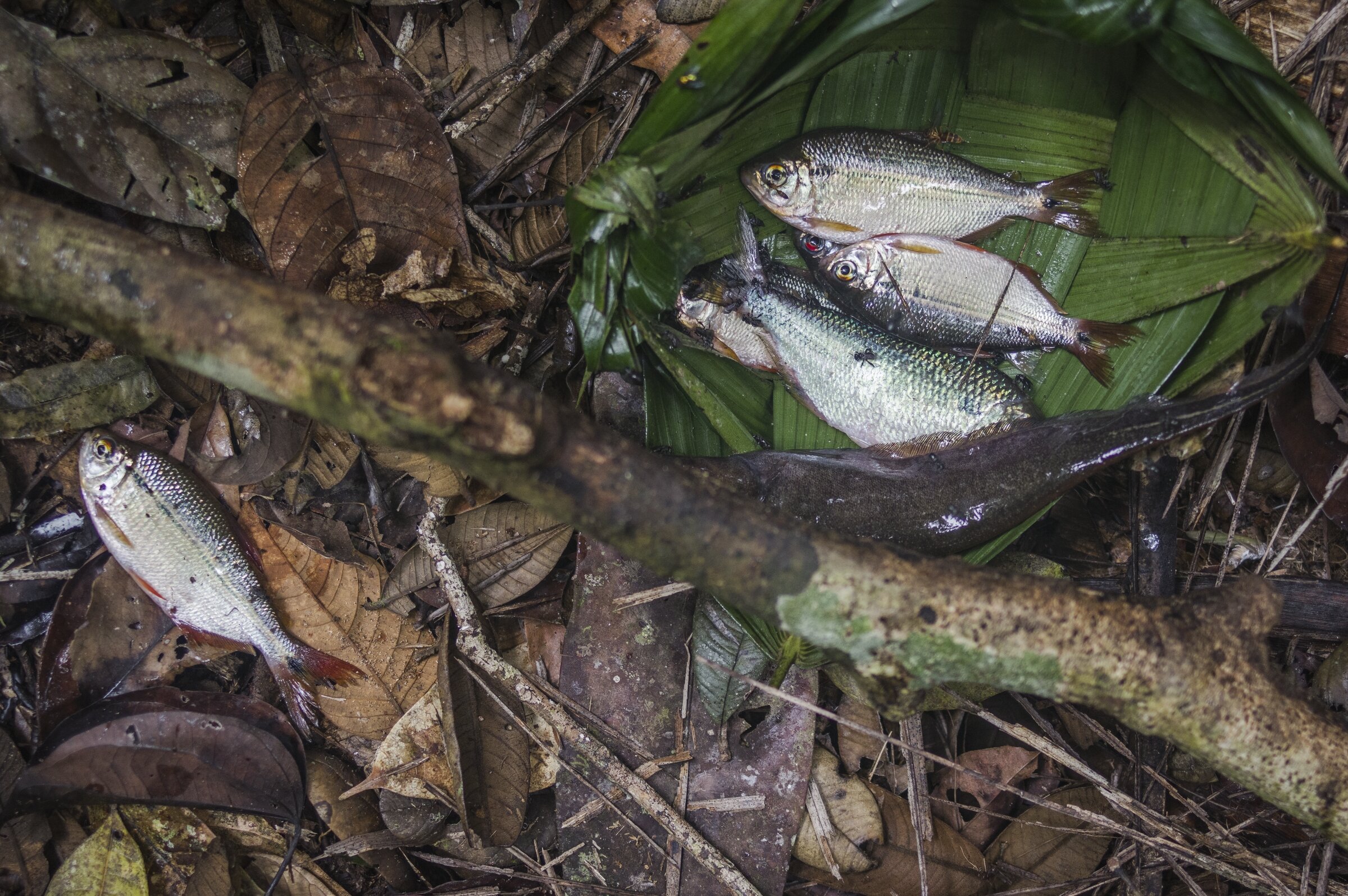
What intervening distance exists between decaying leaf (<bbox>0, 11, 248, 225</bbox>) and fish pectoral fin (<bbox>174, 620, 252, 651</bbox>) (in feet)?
4.98

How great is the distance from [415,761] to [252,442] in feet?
4.44

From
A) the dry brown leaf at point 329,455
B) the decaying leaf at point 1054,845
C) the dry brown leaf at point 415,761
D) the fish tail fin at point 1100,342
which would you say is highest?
the fish tail fin at point 1100,342

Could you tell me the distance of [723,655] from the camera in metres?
2.68

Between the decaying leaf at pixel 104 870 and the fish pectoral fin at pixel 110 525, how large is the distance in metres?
1.08

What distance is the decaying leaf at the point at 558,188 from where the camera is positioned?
2.84m

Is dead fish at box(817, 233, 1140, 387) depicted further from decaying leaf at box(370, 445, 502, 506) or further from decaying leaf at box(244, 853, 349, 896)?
decaying leaf at box(244, 853, 349, 896)

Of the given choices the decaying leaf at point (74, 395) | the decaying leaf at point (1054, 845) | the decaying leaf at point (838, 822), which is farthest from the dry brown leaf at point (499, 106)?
the decaying leaf at point (1054, 845)

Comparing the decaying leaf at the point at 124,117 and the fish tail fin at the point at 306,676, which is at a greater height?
the decaying leaf at the point at 124,117

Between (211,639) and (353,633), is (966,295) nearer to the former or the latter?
(353,633)

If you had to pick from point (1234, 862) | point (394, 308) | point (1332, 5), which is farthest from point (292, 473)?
point (1332, 5)

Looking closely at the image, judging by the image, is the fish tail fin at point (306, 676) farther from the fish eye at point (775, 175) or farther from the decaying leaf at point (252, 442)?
the fish eye at point (775, 175)

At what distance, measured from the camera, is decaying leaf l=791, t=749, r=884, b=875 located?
2734 mm

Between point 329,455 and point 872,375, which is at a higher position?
point 872,375

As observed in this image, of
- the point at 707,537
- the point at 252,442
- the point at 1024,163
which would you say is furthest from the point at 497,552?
the point at 1024,163
